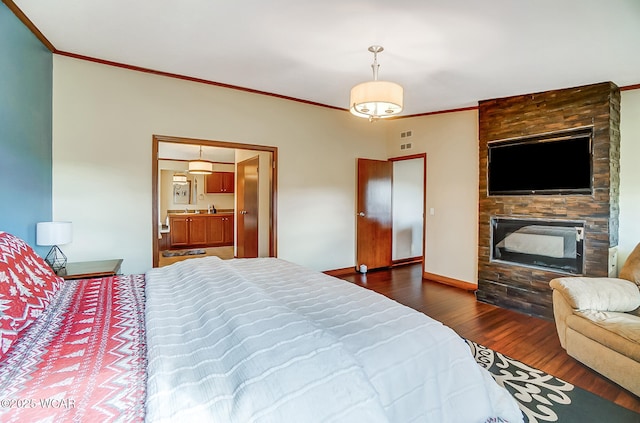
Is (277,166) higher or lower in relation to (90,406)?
higher

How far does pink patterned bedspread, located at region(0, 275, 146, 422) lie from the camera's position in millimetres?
819

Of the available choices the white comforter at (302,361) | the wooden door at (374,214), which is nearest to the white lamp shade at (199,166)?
the wooden door at (374,214)

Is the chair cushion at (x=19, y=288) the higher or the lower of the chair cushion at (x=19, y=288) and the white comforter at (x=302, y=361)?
the higher

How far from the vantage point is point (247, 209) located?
6.02m

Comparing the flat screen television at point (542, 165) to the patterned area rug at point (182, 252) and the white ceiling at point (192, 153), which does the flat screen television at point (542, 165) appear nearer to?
the white ceiling at point (192, 153)

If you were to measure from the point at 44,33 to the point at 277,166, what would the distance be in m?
2.69

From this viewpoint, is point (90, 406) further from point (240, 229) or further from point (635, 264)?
point (240, 229)

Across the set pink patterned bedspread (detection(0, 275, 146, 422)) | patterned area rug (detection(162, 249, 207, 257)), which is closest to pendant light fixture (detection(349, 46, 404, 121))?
pink patterned bedspread (detection(0, 275, 146, 422))

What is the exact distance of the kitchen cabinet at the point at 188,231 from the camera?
25.0 ft

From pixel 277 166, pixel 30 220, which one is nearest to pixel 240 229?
pixel 277 166

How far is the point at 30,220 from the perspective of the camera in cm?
262

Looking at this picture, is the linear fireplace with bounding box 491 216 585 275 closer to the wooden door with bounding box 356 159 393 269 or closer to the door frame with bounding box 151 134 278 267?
the wooden door with bounding box 356 159 393 269

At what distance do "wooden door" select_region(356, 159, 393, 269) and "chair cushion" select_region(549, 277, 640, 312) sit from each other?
3136mm

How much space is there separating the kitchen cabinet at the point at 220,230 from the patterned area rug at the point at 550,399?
22.8 feet
